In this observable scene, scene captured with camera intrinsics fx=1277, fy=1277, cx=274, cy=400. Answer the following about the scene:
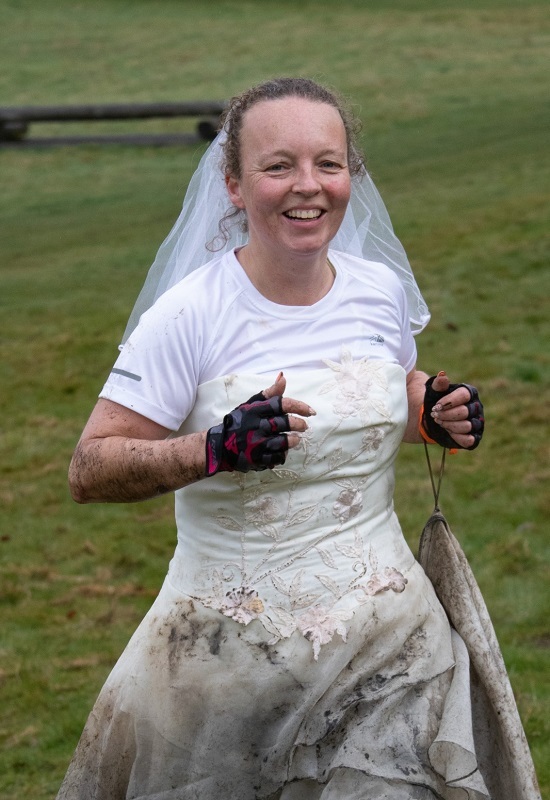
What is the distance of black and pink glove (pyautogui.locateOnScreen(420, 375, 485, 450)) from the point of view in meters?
3.21

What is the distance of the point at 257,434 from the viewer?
2.67 metres

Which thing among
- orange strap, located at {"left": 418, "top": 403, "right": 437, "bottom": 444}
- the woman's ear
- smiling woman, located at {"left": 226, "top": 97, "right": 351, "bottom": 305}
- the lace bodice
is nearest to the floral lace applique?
the lace bodice

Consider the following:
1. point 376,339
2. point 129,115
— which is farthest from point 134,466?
point 129,115

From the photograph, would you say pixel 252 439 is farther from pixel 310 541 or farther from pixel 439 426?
pixel 439 426

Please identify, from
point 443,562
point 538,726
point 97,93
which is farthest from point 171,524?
point 97,93

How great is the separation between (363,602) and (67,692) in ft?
9.22

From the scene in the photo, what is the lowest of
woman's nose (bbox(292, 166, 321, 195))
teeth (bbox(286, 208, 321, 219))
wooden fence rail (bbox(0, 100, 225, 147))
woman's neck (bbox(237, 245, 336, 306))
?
woman's neck (bbox(237, 245, 336, 306))

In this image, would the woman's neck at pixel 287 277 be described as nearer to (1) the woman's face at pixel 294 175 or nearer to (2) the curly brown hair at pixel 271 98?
(1) the woman's face at pixel 294 175

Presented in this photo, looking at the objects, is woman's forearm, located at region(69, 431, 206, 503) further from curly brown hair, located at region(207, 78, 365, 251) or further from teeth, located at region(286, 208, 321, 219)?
curly brown hair, located at region(207, 78, 365, 251)

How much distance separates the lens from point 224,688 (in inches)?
118

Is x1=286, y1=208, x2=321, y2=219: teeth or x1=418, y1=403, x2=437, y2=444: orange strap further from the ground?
x1=286, y1=208, x2=321, y2=219: teeth

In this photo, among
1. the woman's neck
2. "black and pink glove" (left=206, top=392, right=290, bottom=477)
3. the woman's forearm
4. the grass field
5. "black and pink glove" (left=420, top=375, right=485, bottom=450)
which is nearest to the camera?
"black and pink glove" (left=206, top=392, right=290, bottom=477)

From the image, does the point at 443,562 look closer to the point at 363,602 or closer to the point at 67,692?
the point at 363,602

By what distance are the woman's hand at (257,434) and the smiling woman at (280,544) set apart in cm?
14
